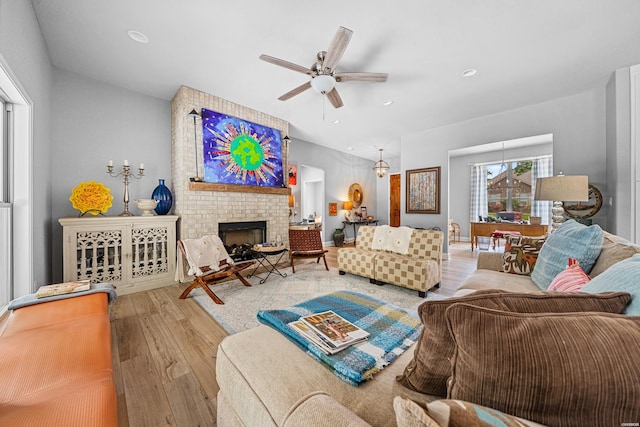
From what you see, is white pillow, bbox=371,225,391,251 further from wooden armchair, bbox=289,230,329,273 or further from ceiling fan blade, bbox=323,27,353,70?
ceiling fan blade, bbox=323,27,353,70

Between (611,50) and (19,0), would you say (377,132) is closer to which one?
(611,50)

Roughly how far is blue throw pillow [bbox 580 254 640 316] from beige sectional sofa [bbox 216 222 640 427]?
3 cm

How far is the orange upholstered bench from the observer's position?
0.79 m

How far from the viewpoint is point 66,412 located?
797 mm

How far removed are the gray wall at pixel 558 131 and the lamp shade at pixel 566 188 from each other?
112 centimetres

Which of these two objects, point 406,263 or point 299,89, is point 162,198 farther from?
point 406,263

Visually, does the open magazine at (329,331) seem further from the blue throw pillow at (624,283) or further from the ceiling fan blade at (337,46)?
the ceiling fan blade at (337,46)

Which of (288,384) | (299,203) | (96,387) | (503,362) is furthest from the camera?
(299,203)

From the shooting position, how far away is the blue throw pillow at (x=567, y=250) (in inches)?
58.0

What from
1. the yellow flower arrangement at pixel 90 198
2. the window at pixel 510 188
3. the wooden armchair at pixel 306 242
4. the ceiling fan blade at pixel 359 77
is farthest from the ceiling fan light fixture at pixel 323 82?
the window at pixel 510 188

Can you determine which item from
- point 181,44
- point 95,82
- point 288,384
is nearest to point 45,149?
point 95,82

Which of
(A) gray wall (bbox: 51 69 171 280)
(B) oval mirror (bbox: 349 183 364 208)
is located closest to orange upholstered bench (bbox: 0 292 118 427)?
(A) gray wall (bbox: 51 69 171 280)

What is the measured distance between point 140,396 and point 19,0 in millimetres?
3016

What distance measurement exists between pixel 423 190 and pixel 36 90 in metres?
6.01
